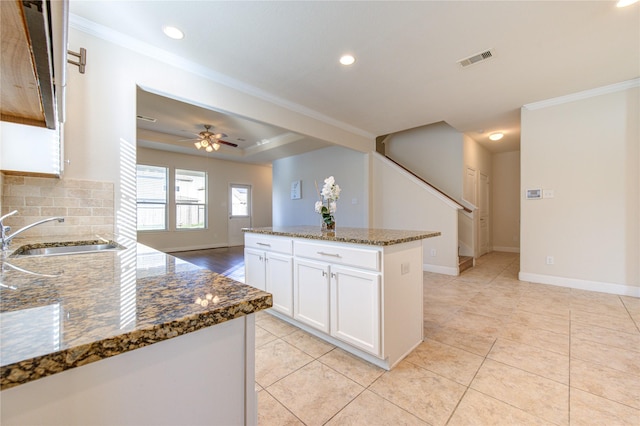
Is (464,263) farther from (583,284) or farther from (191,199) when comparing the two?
(191,199)

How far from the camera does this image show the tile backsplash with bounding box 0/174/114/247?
1884mm

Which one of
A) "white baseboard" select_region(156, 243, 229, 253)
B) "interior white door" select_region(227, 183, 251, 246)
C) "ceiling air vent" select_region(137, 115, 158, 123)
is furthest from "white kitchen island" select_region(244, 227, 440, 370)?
"interior white door" select_region(227, 183, 251, 246)

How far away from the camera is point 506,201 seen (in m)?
6.72

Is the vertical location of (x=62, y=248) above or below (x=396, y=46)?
below

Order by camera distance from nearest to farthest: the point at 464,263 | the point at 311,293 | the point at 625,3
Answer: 1. the point at 625,3
2. the point at 311,293
3. the point at 464,263

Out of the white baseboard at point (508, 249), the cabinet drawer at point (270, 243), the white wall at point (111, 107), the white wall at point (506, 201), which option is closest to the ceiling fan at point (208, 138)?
the white wall at point (111, 107)

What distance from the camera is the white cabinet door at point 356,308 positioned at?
1.79 meters

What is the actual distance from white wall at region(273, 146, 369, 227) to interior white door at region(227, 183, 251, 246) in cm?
128

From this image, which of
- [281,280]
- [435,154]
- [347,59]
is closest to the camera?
[281,280]

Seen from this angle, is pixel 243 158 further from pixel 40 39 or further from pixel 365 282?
pixel 40 39

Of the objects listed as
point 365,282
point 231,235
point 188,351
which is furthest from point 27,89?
point 231,235

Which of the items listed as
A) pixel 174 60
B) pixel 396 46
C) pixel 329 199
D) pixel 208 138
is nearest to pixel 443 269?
pixel 329 199

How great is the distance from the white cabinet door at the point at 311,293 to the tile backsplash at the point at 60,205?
1543mm

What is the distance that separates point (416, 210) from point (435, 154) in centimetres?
154
